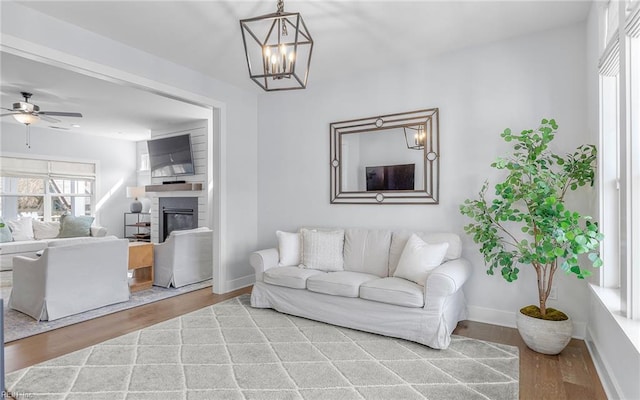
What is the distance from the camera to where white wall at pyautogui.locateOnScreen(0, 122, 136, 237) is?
6.77 meters

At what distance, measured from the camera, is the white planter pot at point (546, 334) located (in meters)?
2.52

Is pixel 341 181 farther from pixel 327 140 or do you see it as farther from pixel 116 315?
pixel 116 315

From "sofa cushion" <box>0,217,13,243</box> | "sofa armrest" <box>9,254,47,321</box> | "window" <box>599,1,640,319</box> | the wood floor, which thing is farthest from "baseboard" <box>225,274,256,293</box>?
"sofa cushion" <box>0,217,13,243</box>

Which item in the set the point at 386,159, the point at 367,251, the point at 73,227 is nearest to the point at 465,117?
the point at 386,159

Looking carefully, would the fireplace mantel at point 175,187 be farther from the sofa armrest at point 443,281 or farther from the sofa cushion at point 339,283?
the sofa armrest at point 443,281

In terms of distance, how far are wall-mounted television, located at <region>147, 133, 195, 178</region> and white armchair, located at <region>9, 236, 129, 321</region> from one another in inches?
116

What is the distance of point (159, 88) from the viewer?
12.1 ft

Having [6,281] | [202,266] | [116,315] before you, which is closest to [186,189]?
[202,266]

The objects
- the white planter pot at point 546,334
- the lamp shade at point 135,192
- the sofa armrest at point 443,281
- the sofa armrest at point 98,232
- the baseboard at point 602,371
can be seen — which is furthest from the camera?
the lamp shade at point 135,192

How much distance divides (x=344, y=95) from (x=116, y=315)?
342 cm

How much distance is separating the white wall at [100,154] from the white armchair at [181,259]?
14.2 ft

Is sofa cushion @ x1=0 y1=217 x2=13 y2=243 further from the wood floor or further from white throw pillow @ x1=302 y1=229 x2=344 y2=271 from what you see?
white throw pillow @ x1=302 y1=229 x2=344 y2=271

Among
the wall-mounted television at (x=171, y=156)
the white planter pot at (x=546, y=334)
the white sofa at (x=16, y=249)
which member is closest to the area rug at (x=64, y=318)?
the white sofa at (x=16, y=249)

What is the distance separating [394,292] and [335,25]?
2.30 metres
